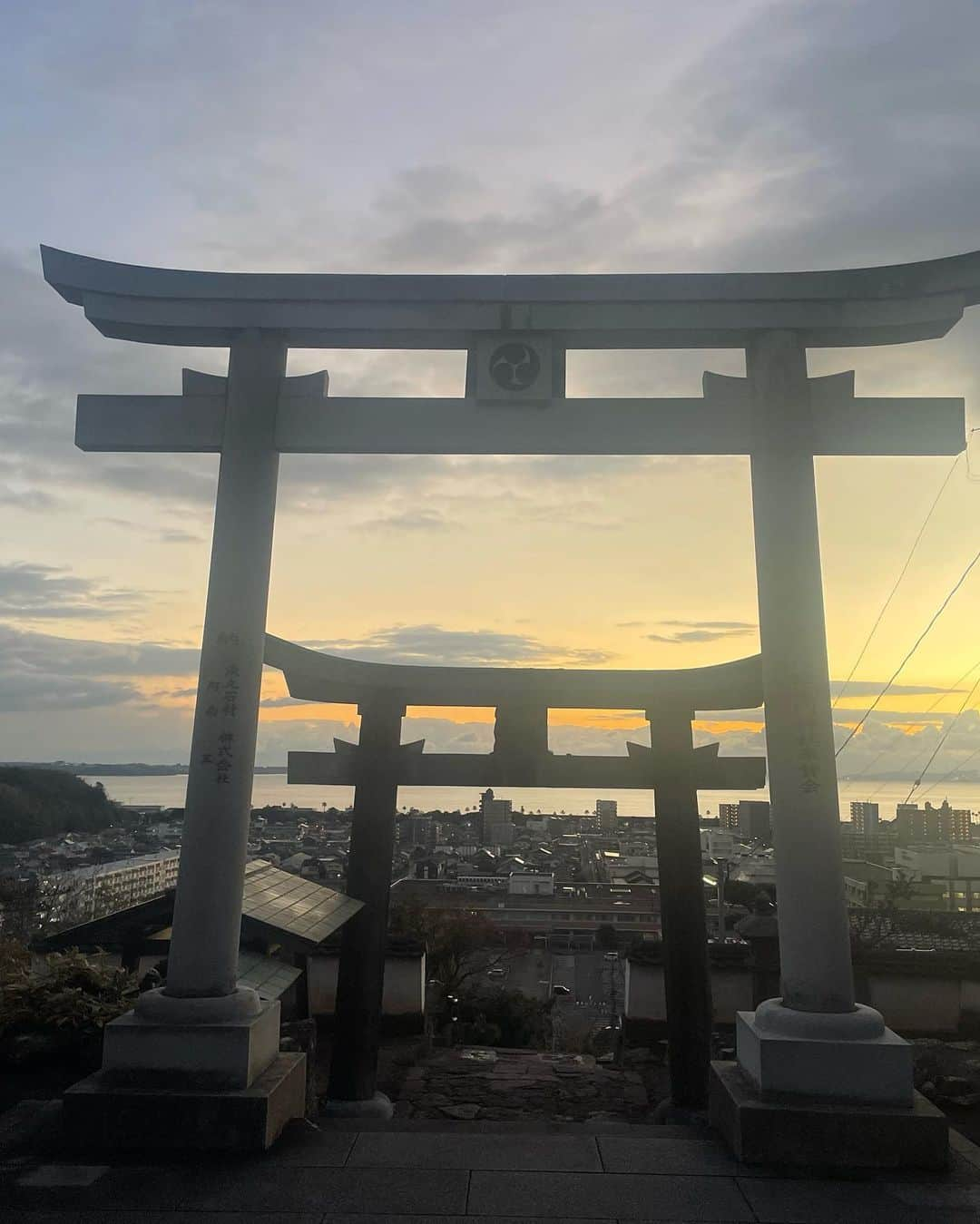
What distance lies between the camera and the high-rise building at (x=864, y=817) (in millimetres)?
71619

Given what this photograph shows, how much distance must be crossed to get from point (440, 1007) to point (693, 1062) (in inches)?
273

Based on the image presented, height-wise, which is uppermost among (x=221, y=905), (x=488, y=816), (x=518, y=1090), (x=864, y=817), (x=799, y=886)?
(x=864, y=817)

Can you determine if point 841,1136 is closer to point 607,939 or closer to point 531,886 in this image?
point 607,939

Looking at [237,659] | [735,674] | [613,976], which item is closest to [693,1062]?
[735,674]

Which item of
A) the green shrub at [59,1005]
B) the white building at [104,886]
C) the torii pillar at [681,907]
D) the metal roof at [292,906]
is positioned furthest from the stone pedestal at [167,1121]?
the white building at [104,886]

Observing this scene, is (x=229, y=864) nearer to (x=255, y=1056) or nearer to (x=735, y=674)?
(x=255, y=1056)

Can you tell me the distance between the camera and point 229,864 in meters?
5.79

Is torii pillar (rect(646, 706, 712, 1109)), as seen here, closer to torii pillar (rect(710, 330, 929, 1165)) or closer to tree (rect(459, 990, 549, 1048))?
torii pillar (rect(710, 330, 929, 1165))

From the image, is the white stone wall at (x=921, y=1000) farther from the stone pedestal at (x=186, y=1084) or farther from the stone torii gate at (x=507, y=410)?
the stone pedestal at (x=186, y=1084)

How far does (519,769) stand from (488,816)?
84.2m

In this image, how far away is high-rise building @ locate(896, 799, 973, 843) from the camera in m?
54.3

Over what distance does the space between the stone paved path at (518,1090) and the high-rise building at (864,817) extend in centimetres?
6432

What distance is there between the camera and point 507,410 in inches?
258

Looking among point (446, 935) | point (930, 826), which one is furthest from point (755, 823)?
point (446, 935)
